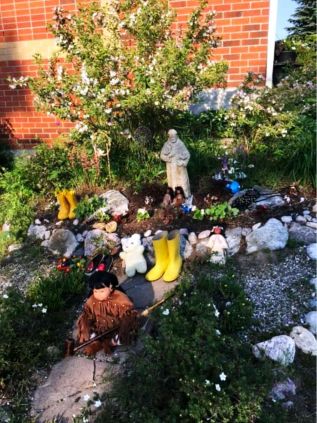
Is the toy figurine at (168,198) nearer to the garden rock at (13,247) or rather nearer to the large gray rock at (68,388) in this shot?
the garden rock at (13,247)

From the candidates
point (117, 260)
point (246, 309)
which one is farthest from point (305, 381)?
point (117, 260)

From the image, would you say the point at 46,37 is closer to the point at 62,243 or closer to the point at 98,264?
the point at 62,243

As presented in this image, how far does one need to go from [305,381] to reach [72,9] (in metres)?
5.93

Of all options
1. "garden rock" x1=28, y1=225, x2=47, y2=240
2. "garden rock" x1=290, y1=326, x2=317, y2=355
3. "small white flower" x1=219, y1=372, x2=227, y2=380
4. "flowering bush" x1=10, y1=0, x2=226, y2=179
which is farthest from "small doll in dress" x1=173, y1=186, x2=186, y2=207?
"small white flower" x1=219, y1=372, x2=227, y2=380

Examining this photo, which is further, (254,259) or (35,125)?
(35,125)

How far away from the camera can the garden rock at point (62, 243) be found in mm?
4262

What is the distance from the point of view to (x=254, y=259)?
3598 mm

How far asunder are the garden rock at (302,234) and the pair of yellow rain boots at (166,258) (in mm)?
1098

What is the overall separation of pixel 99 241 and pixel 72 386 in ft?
5.71

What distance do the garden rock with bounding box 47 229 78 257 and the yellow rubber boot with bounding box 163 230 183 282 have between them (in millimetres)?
1219

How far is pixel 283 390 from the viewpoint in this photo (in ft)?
7.97

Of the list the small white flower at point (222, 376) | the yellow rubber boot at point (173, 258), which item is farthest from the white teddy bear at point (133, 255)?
the small white flower at point (222, 376)

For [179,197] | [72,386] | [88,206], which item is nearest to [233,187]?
[179,197]

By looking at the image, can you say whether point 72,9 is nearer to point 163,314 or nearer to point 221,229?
point 221,229
